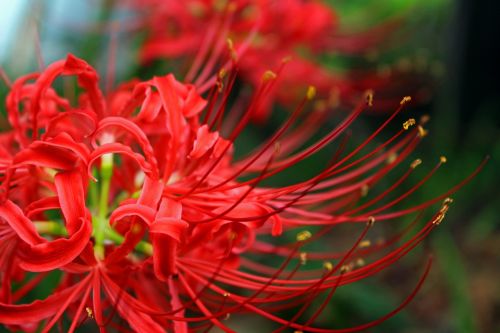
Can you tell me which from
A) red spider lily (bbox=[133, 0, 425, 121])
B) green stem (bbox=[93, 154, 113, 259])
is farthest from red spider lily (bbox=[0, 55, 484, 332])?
red spider lily (bbox=[133, 0, 425, 121])

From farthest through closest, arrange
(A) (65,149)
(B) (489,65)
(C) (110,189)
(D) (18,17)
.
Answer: (B) (489,65), (D) (18,17), (C) (110,189), (A) (65,149)

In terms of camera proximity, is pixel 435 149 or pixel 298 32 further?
pixel 435 149

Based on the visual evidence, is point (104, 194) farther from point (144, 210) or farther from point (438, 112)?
point (438, 112)

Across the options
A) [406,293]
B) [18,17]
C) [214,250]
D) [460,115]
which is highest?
[460,115]

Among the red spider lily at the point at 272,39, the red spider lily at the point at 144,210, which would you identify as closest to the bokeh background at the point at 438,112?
the red spider lily at the point at 272,39

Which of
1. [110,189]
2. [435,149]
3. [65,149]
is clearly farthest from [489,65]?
[65,149]

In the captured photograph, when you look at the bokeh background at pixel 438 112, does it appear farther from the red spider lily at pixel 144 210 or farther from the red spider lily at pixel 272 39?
the red spider lily at pixel 144 210

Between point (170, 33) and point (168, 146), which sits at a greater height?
point (170, 33)

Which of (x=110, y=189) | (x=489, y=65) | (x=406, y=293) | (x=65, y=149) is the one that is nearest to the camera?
(x=65, y=149)

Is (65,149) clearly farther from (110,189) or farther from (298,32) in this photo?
(298,32)
